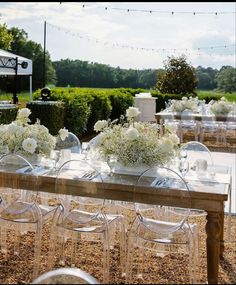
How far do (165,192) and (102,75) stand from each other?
10.4 metres

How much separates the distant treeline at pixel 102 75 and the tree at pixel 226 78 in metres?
0.14

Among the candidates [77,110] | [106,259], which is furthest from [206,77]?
[106,259]

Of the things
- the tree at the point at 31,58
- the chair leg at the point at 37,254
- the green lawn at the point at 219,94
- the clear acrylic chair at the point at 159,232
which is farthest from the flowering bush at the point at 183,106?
the tree at the point at 31,58

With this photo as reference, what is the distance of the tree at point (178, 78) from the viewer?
14703 millimetres

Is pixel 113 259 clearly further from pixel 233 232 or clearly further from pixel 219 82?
pixel 219 82

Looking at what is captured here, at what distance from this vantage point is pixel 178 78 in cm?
1478

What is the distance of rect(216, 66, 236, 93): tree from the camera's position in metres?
13.3

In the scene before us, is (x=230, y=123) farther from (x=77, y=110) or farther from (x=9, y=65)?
(x=9, y=65)

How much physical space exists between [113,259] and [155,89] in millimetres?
12430

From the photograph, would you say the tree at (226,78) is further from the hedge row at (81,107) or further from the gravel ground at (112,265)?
the gravel ground at (112,265)

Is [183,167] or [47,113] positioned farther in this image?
[47,113]

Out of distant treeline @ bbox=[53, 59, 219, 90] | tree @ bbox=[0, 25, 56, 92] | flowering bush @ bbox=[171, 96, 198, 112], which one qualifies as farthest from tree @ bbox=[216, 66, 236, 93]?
tree @ bbox=[0, 25, 56, 92]

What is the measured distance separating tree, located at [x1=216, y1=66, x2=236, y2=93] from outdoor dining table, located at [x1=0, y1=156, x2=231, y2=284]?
10.2 metres

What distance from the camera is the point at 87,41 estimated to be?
12.5m
